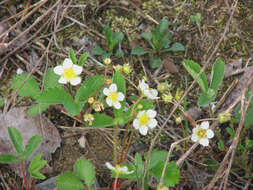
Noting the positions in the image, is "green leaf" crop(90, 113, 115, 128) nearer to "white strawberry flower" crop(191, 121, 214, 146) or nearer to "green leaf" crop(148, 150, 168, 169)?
"green leaf" crop(148, 150, 168, 169)

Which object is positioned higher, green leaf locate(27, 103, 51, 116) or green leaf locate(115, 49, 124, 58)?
green leaf locate(115, 49, 124, 58)

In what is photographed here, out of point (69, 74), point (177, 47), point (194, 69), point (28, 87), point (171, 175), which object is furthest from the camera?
point (177, 47)

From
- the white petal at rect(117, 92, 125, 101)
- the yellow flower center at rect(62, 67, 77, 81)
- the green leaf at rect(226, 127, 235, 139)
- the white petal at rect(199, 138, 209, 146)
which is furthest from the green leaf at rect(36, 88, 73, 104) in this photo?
the green leaf at rect(226, 127, 235, 139)

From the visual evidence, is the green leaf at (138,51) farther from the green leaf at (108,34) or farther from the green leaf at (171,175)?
the green leaf at (171,175)

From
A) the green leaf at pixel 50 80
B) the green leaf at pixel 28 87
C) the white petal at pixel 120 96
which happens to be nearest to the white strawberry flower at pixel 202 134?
the white petal at pixel 120 96

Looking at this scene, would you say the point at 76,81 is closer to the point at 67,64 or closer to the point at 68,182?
the point at 67,64

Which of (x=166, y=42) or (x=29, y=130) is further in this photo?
(x=166, y=42)

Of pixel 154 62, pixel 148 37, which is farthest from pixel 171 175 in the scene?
pixel 148 37
